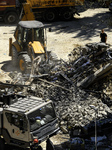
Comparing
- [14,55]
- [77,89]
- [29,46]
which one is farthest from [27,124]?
[14,55]

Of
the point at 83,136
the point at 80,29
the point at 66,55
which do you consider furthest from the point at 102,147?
the point at 80,29

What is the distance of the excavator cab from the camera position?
13789mm

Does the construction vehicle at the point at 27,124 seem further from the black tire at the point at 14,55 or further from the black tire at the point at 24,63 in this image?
the black tire at the point at 14,55

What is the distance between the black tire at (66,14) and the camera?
81.7 ft

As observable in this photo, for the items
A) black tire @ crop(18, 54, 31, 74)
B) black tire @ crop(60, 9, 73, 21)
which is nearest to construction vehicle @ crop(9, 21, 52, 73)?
black tire @ crop(18, 54, 31, 74)

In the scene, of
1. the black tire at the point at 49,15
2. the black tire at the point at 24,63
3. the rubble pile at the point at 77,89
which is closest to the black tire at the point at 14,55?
the black tire at the point at 24,63

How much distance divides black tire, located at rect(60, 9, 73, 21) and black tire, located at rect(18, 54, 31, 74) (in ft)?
37.2

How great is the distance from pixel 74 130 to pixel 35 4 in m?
16.7

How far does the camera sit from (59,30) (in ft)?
74.3

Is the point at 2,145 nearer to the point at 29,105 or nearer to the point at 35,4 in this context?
the point at 29,105

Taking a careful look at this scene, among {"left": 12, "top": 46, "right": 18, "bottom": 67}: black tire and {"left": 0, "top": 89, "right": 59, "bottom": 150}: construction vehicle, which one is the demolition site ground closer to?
{"left": 12, "top": 46, "right": 18, "bottom": 67}: black tire

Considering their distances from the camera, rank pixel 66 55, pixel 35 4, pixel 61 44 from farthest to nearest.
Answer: pixel 35 4
pixel 61 44
pixel 66 55

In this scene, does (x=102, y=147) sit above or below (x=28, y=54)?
below

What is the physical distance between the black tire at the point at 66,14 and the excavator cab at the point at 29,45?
10.6m
